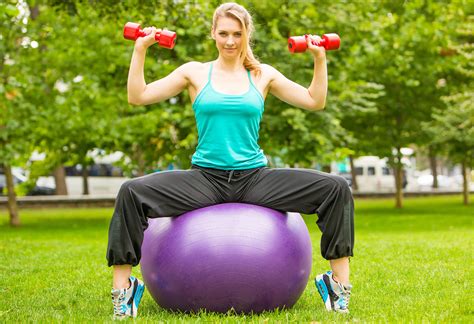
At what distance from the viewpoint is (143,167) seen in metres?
19.9

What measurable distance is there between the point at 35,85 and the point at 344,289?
1256 cm

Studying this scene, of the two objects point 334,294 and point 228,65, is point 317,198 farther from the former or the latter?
point 228,65

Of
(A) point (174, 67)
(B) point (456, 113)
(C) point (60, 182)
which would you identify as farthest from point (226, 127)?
(C) point (60, 182)

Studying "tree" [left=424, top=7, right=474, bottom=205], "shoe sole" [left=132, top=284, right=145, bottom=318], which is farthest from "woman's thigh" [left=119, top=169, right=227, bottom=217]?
"tree" [left=424, top=7, right=474, bottom=205]

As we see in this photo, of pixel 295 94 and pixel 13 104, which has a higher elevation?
pixel 13 104

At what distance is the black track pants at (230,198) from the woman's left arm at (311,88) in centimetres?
55

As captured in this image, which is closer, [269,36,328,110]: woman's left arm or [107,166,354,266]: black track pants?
A: [107,166,354,266]: black track pants

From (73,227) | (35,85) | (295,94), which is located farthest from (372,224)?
(295,94)

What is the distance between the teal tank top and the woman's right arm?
0.22 meters

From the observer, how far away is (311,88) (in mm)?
5590

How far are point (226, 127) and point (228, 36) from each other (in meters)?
0.68

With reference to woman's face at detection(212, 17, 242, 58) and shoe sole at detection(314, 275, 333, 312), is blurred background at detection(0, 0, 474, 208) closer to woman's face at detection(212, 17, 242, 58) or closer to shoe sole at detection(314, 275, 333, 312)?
woman's face at detection(212, 17, 242, 58)

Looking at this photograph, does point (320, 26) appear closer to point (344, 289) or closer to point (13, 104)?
point (13, 104)

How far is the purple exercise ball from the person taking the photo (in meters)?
5.14
